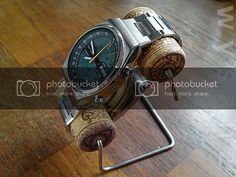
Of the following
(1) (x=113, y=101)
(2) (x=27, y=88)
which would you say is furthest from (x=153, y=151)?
(2) (x=27, y=88)

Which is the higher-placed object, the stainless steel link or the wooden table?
the stainless steel link

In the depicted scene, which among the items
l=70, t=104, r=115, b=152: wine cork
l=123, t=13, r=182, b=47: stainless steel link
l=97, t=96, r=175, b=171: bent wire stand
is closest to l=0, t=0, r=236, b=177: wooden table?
l=97, t=96, r=175, b=171: bent wire stand

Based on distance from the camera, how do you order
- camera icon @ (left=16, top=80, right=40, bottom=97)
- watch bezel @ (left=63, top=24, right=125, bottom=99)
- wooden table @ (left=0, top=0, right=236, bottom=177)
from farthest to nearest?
camera icon @ (left=16, top=80, right=40, bottom=97) < wooden table @ (left=0, top=0, right=236, bottom=177) < watch bezel @ (left=63, top=24, right=125, bottom=99)

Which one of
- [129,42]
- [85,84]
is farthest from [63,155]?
[129,42]

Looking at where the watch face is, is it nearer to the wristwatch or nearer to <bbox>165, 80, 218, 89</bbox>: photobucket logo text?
the wristwatch

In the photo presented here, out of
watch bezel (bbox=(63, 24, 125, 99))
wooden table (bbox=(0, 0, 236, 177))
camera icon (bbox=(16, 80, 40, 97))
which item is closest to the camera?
watch bezel (bbox=(63, 24, 125, 99))

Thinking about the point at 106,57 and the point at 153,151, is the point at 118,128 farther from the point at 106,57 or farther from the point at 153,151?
the point at 106,57
